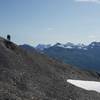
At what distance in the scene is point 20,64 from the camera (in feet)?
156

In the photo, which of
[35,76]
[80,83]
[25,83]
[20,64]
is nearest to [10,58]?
[20,64]

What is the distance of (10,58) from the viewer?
47.8 meters

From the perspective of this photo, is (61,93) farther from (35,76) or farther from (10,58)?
(10,58)

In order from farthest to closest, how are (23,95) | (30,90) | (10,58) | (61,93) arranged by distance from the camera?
(10,58), (61,93), (30,90), (23,95)

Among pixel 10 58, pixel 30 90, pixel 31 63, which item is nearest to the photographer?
pixel 30 90

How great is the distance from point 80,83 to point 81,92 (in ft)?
5.95

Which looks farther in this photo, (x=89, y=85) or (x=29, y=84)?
(x=89, y=85)

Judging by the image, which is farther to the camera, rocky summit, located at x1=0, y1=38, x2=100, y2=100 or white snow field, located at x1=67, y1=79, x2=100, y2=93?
white snow field, located at x1=67, y1=79, x2=100, y2=93

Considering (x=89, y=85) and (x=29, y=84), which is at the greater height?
(x=29, y=84)

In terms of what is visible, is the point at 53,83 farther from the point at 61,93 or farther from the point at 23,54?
the point at 23,54

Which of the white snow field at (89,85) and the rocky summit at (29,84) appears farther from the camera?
the white snow field at (89,85)

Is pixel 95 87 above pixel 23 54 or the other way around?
the other way around

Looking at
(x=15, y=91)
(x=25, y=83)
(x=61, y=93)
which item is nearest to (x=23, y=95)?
(x=15, y=91)

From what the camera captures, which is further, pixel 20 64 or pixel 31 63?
pixel 31 63
